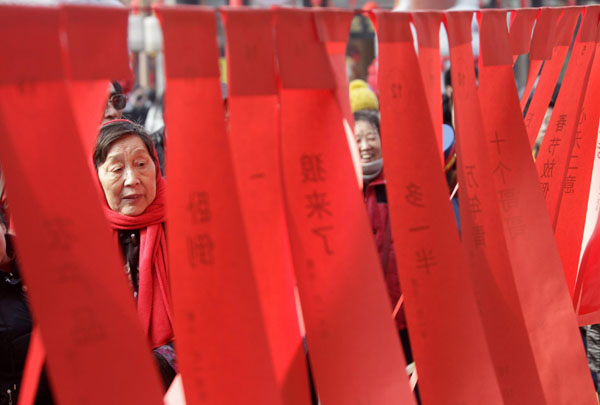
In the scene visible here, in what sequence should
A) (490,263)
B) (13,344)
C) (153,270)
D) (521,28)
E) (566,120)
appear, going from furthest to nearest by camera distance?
(153,270), (13,344), (566,120), (521,28), (490,263)

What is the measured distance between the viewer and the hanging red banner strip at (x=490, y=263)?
115 cm

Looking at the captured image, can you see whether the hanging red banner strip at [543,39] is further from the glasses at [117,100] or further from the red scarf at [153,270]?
the glasses at [117,100]

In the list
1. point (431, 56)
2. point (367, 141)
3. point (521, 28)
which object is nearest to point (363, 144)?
point (367, 141)

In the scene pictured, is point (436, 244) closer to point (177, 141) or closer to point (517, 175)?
point (517, 175)

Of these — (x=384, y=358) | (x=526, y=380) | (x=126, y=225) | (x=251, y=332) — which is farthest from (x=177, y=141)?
(x=126, y=225)

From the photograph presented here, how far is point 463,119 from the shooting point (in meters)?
1.18

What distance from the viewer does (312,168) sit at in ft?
3.34

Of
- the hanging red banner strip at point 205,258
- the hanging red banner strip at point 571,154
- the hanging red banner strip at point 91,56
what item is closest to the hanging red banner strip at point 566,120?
the hanging red banner strip at point 571,154

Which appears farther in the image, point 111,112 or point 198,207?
point 111,112

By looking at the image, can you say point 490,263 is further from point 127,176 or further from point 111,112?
point 111,112

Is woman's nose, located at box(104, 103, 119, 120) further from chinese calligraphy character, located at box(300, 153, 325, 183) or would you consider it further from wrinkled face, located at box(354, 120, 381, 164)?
chinese calligraphy character, located at box(300, 153, 325, 183)

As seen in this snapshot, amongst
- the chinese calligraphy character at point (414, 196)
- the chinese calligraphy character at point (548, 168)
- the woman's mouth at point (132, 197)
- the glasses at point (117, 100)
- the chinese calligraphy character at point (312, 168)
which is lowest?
the chinese calligraphy character at point (414, 196)

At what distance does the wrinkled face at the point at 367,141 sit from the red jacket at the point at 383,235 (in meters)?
0.08

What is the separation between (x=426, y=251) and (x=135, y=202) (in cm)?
97
